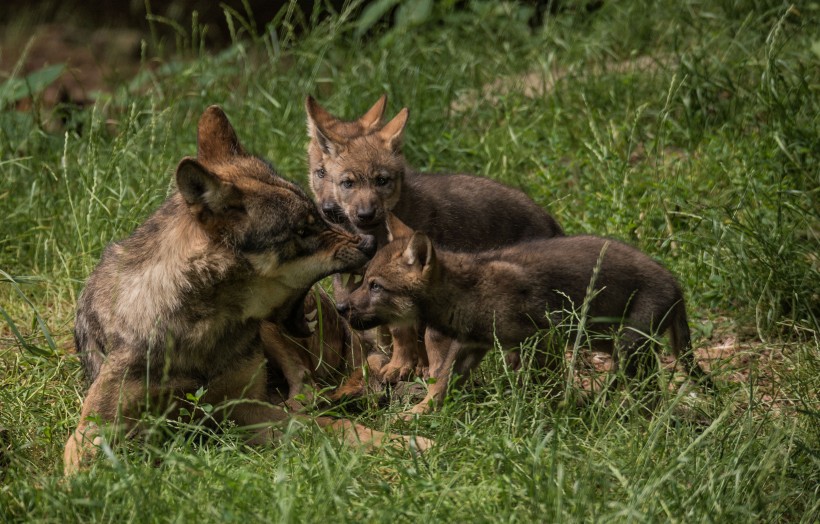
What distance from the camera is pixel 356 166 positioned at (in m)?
6.15

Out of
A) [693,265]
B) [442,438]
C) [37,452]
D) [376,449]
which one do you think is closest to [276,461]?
[376,449]

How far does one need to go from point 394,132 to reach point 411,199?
0.54 meters

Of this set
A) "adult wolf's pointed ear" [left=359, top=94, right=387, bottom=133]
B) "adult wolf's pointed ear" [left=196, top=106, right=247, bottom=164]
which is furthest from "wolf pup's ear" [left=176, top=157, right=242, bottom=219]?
"adult wolf's pointed ear" [left=359, top=94, right=387, bottom=133]

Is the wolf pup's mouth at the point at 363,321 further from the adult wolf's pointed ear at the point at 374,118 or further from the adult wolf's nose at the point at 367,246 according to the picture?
→ the adult wolf's pointed ear at the point at 374,118

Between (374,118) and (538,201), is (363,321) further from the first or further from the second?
(538,201)

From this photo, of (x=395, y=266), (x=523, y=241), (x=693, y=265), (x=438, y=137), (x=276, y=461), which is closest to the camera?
(x=276, y=461)

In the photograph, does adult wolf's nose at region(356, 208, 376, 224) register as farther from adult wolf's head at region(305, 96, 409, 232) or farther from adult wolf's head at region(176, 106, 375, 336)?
adult wolf's head at region(176, 106, 375, 336)

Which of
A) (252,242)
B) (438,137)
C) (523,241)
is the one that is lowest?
(438,137)

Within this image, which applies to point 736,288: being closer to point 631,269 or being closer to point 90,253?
point 631,269

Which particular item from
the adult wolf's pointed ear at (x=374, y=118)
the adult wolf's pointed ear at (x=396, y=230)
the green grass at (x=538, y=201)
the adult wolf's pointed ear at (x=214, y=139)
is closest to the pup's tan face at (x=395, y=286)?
the adult wolf's pointed ear at (x=396, y=230)

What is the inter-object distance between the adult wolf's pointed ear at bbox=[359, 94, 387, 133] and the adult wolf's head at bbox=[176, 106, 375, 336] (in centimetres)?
205

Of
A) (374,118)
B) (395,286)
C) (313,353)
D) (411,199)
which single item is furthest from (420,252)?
(374,118)

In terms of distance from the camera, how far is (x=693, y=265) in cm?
613

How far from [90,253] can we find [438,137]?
8.92ft
